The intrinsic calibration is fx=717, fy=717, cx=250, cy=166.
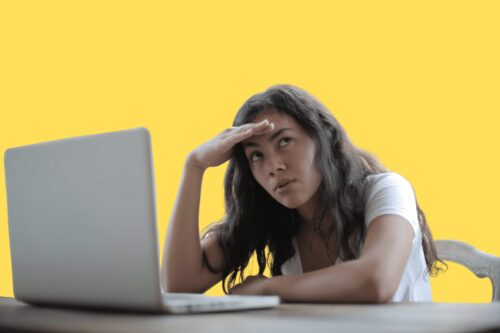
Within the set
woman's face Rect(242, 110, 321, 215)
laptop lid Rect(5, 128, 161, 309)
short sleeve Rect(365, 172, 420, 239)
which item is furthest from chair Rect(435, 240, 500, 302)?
laptop lid Rect(5, 128, 161, 309)

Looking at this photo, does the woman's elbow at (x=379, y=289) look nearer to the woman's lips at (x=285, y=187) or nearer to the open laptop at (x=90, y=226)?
the open laptop at (x=90, y=226)

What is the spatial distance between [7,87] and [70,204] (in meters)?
1.86

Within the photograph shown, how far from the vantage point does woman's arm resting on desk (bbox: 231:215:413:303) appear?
1.42 meters

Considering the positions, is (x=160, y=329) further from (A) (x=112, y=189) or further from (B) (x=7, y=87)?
(B) (x=7, y=87)

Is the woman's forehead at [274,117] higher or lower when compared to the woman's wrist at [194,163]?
higher

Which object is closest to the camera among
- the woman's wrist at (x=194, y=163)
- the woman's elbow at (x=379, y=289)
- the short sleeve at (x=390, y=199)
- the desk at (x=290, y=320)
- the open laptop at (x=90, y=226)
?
the desk at (x=290, y=320)

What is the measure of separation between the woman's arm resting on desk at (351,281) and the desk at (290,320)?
14 centimetres

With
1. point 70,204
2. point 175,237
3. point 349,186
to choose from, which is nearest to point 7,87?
point 175,237

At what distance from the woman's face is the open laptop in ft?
1.89

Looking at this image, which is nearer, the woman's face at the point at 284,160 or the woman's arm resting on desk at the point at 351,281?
the woman's arm resting on desk at the point at 351,281

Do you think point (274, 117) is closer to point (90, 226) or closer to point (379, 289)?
point (379, 289)

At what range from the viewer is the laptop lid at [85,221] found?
42.2 inches

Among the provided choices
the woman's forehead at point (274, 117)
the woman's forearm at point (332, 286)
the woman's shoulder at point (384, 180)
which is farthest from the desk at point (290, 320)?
the woman's forehead at point (274, 117)

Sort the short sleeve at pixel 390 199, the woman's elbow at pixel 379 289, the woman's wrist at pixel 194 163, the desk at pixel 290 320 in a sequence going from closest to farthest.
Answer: the desk at pixel 290 320
the woman's elbow at pixel 379 289
the short sleeve at pixel 390 199
the woman's wrist at pixel 194 163
